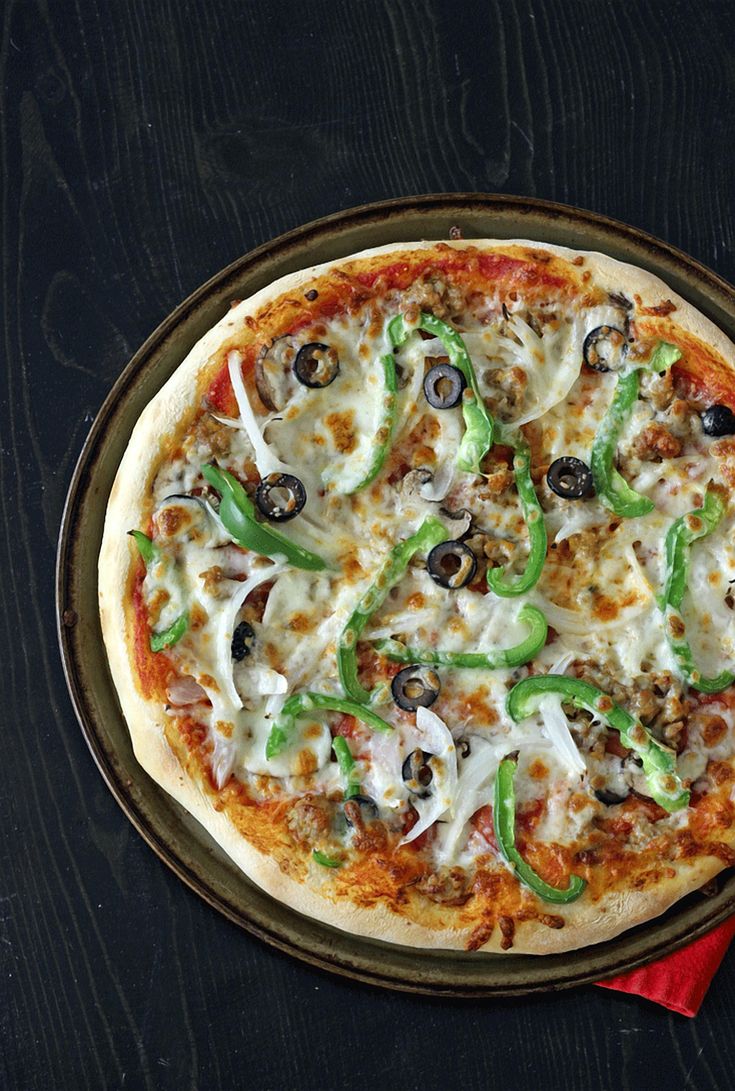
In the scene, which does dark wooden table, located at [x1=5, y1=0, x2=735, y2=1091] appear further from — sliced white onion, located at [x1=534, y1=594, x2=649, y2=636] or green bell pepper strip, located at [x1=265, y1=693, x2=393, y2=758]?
sliced white onion, located at [x1=534, y1=594, x2=649, y2=636]

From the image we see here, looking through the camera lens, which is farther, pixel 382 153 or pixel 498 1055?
pixel 382 153

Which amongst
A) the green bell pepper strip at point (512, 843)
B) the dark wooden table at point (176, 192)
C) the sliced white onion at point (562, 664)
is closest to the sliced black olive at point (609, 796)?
the green bell pepper strip at point (512, 843)

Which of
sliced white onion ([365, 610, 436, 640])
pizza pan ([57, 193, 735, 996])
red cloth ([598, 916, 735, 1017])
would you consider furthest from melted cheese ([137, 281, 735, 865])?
red cloth ([598, 916, 735, 1017])

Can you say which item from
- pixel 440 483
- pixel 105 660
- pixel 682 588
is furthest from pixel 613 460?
pixel 105 660

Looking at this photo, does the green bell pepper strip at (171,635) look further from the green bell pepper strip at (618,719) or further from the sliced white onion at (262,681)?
the green bell pepper strip at (618,719)

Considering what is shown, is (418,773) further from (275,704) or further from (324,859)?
(275,704)

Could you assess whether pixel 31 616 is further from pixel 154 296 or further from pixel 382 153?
pixel 382 153

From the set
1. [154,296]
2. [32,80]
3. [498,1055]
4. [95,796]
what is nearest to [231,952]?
[95,796]

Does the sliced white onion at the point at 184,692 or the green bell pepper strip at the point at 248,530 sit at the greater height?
the green bell pepper strip at the point at 248,530
